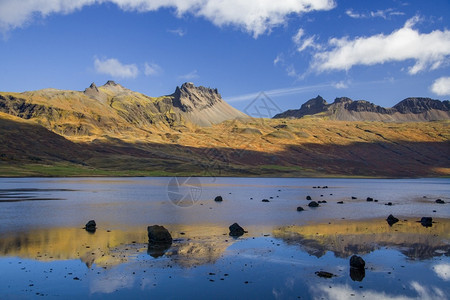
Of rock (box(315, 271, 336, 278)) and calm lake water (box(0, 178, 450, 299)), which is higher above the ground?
rock (box(315, 271, 336, 278))

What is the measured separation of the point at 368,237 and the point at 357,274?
1764 centimetres

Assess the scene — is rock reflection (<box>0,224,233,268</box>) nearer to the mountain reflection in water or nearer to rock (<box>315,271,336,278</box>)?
the mountain reflection in water

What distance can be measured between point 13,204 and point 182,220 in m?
A: 41.1

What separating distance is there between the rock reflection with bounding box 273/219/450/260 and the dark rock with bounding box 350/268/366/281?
17.2ft

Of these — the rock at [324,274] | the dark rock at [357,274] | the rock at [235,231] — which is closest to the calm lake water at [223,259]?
the dark rock at [357,274]

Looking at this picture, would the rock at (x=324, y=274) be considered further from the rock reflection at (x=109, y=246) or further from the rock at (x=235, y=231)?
the rock at (x=235, y=231)

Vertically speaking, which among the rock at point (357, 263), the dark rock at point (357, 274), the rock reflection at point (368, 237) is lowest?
the rock reflection at point (368, 237)

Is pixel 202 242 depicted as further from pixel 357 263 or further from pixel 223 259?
pixel 357 263

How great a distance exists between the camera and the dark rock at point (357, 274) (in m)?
27.5

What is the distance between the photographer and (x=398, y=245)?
A: 131 ft

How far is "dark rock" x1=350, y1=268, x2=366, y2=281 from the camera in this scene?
27469 millimetres

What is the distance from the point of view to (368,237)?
44.6 m

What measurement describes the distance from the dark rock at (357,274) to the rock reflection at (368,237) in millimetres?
5233

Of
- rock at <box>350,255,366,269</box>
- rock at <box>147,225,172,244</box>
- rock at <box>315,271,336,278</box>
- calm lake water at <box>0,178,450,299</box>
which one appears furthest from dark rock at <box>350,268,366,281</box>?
rock at <box>147,225,172,244</box>
